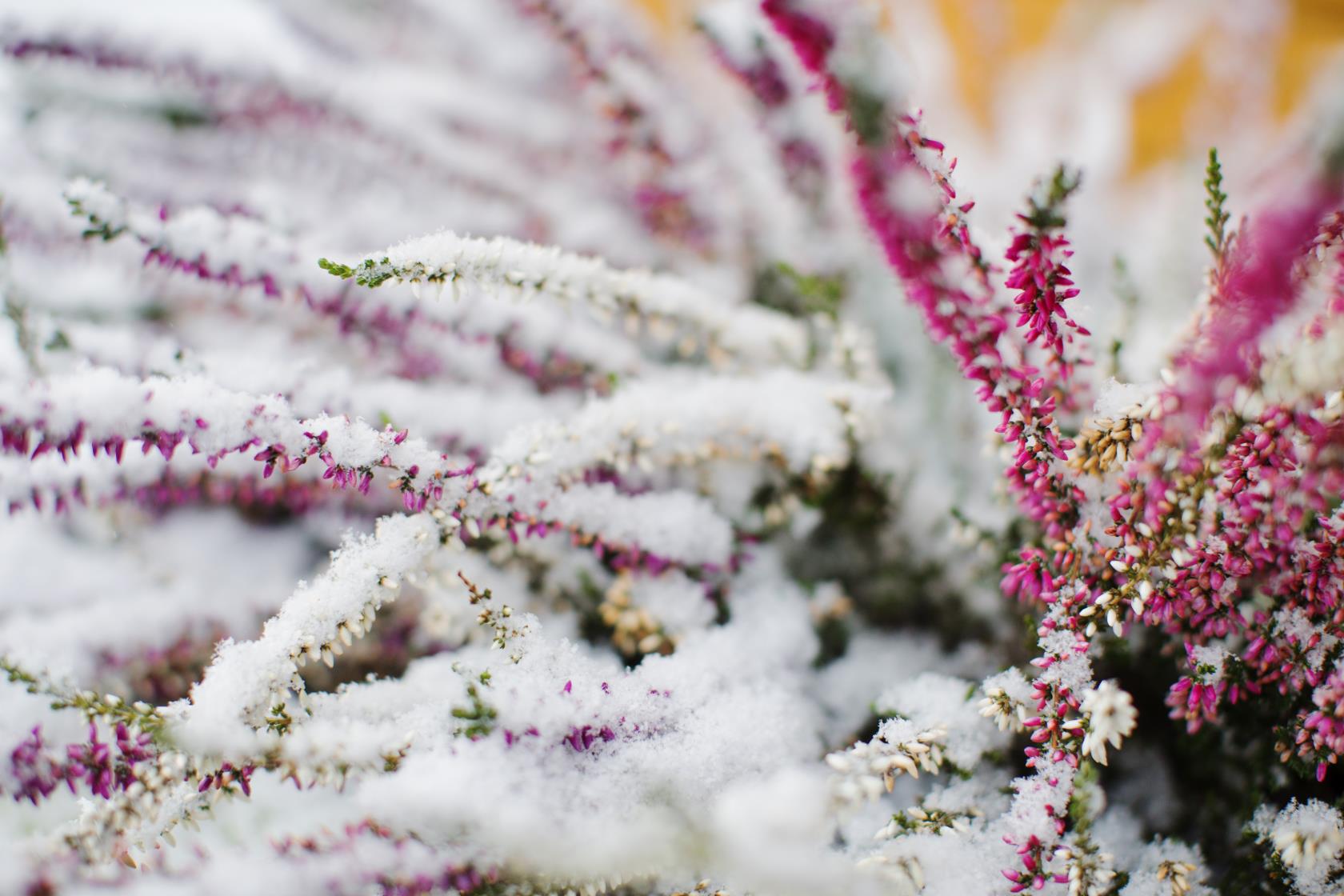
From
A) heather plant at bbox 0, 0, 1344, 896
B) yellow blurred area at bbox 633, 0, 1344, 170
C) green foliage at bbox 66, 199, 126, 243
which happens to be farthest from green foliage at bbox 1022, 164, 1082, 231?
yellow blurred area at bbox 633, 0, 1344, 170

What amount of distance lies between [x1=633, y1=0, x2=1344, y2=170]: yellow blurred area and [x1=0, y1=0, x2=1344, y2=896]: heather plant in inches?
12.5

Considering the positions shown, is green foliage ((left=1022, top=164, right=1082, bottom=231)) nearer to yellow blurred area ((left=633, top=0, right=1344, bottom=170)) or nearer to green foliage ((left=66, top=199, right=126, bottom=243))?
green foliage ((left=66, top=199, right=126, bottom=243))

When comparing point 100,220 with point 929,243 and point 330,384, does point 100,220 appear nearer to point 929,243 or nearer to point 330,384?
point 330,384

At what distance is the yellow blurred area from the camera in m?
0.87

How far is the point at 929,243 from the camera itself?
325mm

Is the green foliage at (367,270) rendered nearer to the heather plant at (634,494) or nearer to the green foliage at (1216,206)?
the heather plant at (634,494)

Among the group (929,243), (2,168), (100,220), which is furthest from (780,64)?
(2,168)

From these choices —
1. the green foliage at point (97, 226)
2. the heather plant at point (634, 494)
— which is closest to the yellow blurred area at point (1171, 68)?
the heather plant at point (634, 494)

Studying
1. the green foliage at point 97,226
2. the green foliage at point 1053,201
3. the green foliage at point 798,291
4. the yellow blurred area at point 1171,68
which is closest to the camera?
the green foliage at point 1053,201

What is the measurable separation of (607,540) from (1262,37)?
0.82 meters

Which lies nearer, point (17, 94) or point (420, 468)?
point (420, 468)

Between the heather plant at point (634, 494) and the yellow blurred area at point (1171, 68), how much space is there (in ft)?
1.04

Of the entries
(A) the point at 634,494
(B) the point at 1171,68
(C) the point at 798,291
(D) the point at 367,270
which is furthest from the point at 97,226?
(B) the point at 1171,68

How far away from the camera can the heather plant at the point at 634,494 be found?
330mm
